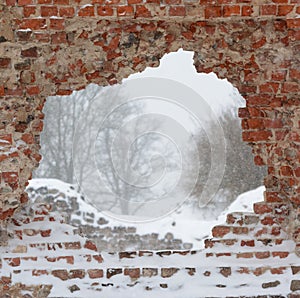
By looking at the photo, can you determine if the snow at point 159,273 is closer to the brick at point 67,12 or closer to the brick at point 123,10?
the brick at point 67,12

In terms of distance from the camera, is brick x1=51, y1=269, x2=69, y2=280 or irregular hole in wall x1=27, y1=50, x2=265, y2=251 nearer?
brick x1=51, y1=269, x2=69, y2=280


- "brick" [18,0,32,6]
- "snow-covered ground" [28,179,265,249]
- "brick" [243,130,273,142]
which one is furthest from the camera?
"snow-covered ground" [28,179,265,249]

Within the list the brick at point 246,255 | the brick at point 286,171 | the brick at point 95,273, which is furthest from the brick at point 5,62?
the brick at point 246,255

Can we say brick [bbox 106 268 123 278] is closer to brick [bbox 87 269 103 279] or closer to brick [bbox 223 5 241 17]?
brick [bbox 87 269 103 279]

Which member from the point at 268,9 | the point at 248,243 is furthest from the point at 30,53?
the point at 248,243

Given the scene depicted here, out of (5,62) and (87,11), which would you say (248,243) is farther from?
(5,62)

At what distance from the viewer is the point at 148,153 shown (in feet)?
38.7

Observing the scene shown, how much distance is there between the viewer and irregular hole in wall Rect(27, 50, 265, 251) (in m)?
10.7

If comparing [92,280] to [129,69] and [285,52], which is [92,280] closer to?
[129,69]

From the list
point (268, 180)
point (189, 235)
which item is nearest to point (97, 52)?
point (268, 180)

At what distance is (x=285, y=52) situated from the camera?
3447mm

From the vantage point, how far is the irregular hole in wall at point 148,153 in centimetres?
1070

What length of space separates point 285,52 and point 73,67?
1480mm

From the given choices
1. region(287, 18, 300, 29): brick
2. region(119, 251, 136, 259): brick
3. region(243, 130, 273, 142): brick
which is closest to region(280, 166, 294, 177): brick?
region(243, 130, 273, 142): brick
